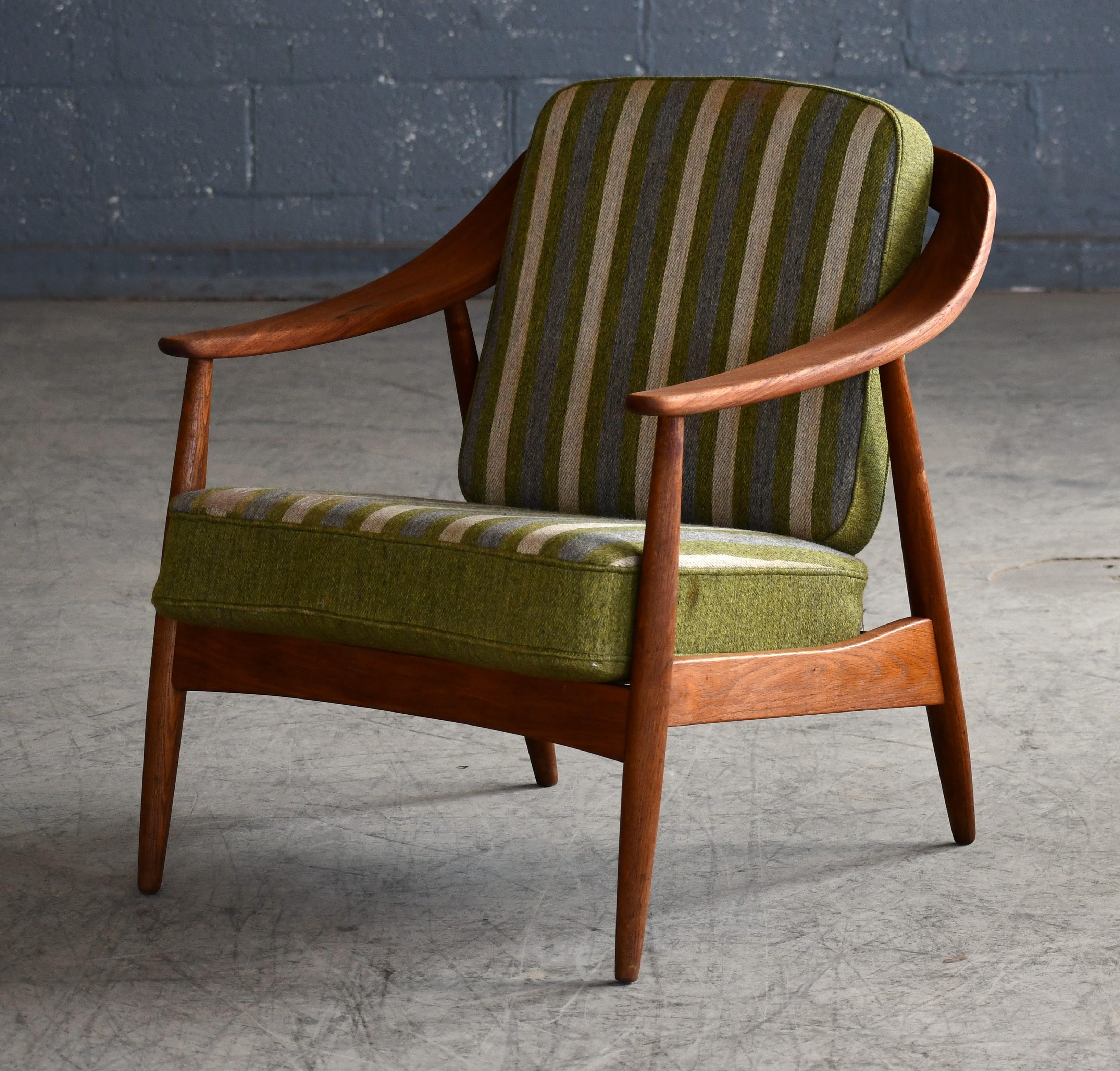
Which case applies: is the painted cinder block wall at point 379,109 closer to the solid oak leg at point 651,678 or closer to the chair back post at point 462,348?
the chair back post at point 462,348

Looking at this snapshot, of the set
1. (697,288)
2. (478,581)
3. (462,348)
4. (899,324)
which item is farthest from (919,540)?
(462,348)

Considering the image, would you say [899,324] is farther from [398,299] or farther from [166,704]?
[166,704]

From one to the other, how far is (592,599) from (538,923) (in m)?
0.37

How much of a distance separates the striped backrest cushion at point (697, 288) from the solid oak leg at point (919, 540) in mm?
28

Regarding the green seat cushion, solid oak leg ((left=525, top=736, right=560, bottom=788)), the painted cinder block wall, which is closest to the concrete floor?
solid oak leg ((left=525, top=736, right=560, bottom=788))

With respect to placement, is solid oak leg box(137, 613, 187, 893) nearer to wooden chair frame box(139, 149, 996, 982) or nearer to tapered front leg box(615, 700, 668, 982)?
wooden chair frame box(139, 149, 996, 982)

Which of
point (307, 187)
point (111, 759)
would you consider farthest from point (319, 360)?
point (111, 759)

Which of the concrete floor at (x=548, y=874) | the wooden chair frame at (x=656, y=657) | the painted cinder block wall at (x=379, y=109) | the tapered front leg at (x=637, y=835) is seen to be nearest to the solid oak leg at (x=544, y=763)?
the concrete floor at (x=548, y=874)

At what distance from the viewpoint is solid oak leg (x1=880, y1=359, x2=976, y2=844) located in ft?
5.23

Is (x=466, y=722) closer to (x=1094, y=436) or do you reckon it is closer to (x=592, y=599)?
(x=592, y=599)

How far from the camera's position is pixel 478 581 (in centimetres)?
137

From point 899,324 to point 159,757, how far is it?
83 cm

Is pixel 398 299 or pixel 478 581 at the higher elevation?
pixel 398 299

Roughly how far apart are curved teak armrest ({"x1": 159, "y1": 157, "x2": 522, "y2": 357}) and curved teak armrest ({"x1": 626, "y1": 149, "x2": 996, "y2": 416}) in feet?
1.29
